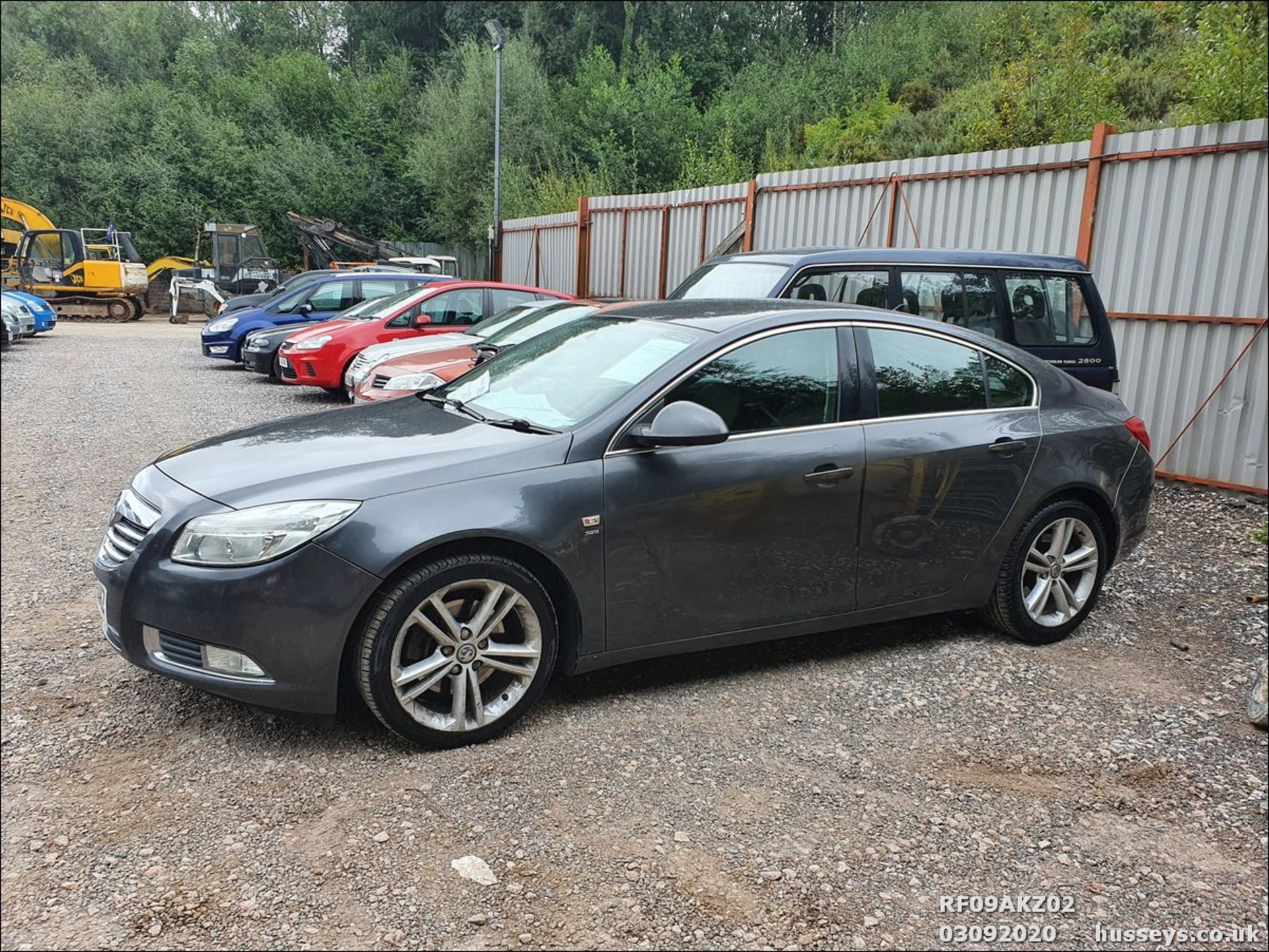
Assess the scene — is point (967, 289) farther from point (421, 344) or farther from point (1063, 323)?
point (421, 344)

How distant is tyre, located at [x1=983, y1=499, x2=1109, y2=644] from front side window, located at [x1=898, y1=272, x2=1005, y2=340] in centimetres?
270

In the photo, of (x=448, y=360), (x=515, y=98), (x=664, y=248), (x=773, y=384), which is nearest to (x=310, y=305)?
(x=664, y=248)

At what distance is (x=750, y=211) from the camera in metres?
13.2

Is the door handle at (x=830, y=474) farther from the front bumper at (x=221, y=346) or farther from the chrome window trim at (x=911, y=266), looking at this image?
the front bumper at (x=221, y=346)

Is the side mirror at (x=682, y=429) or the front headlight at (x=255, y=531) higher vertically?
the side mirror at (x=682, y=429)

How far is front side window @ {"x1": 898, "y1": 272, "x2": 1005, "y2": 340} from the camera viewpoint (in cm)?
717

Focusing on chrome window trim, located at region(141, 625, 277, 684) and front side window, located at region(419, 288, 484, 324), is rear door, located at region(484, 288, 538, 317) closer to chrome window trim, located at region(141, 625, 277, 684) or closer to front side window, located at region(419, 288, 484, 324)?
front side window, located at region(419, 288, 484, 324)

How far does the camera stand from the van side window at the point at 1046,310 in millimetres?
7391

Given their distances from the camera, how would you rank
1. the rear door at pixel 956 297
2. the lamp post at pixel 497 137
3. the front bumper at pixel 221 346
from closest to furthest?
the rear door at pixel 956 297 < the front bumper at pixel 221 346 < the lamp post at pixel 497 137

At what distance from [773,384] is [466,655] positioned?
166 cm

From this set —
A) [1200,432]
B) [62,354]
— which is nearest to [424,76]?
[62,354]

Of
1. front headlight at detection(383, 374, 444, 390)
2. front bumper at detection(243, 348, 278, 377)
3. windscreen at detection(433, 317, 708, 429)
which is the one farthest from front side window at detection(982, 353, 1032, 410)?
front bumper at detection(243, 348, 278, 377)

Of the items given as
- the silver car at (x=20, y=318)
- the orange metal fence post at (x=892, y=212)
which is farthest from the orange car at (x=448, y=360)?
the silver car at (x=20, y=318)

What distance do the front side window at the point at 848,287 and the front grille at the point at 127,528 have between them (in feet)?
15.0
